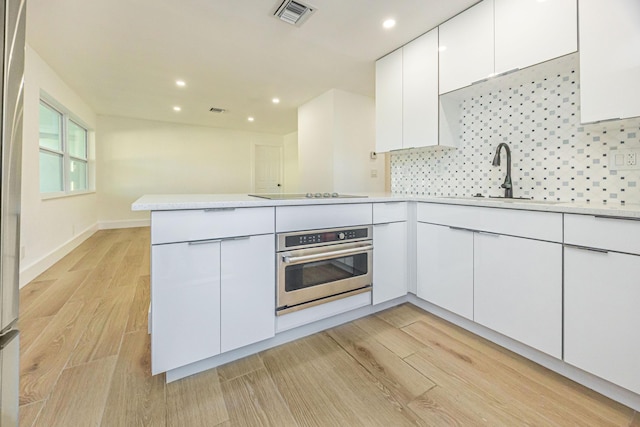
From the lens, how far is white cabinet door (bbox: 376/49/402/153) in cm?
262

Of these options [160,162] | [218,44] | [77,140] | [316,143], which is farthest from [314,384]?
[160,162]

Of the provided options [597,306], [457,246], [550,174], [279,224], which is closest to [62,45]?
[279,224]

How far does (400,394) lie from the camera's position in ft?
4.27

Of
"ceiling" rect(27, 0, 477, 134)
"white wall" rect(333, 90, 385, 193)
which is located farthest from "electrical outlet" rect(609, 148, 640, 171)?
"white wall" rect(333, 90, 385, 193)

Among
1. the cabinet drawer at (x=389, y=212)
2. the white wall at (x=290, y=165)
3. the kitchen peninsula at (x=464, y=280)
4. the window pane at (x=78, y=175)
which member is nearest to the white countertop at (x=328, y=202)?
the kitchen peninsula at (x=464, y=280)

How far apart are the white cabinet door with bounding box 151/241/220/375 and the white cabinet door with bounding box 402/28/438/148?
1959mm

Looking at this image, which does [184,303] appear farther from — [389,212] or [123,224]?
[123,224]

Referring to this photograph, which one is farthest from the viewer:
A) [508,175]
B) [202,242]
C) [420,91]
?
[420,91]

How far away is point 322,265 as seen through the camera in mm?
1814

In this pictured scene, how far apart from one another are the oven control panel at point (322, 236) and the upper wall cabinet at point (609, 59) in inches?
55.5

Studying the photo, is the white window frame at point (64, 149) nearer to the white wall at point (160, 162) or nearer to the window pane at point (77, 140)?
the window pane at point (77, 140)

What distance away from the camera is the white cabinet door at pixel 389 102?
262cm

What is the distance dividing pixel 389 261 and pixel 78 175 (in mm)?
5671

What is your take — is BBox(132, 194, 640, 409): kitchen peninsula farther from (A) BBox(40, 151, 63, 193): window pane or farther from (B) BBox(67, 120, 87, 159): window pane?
(B) BBox(67, 120, 87, 159): window pane
